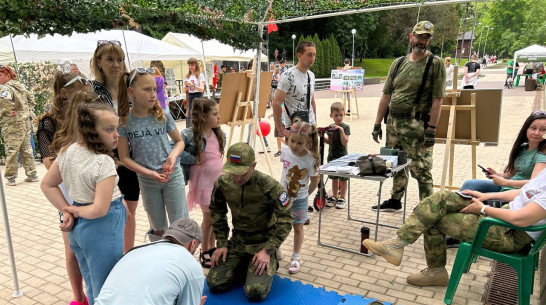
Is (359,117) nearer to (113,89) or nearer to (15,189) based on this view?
(15,189)

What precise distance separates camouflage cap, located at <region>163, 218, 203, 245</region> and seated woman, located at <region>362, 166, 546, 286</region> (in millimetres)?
1634

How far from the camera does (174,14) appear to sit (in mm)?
3287

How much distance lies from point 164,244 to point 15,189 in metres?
5.67

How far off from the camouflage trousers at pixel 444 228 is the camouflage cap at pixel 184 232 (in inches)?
66.1

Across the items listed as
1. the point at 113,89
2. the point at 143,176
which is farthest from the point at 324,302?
the point at 113,89

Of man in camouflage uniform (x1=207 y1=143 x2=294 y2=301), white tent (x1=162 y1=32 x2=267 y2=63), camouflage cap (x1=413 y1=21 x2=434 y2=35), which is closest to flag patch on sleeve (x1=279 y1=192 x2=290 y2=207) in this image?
man in camouflage uniform (x1=207 y1=143 x2=294 y2=301)

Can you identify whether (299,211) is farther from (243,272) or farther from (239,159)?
(239,159)

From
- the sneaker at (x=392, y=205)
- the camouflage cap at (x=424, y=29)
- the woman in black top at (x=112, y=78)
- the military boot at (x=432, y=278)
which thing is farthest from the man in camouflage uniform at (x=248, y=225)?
the camouflage cap at (x=424, y=29)

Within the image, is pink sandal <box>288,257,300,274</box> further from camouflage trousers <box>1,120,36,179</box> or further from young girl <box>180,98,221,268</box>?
camouflage trousers <box>1,120,36,179</box>

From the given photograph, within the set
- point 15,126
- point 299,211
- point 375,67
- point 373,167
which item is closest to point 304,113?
point 373,167

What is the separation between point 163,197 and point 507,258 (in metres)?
2.62

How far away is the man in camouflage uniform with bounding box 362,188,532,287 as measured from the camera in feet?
8.66

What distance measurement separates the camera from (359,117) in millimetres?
13508

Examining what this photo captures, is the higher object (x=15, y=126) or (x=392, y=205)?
(x=15, y=126)
